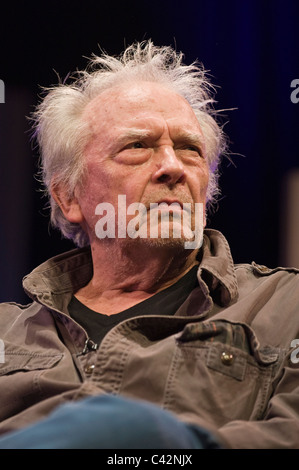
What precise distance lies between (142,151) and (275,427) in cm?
100

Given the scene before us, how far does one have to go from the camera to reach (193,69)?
2.43m

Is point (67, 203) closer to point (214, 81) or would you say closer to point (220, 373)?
point (214, 81)

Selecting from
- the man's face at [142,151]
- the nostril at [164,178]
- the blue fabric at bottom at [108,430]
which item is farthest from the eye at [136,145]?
the blue fabric at bottom at [108,430]

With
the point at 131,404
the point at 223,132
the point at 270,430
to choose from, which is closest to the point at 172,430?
the point at 131,404

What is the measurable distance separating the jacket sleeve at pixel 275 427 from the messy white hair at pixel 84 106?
3.42 feet

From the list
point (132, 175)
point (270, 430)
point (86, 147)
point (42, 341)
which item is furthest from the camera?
point (86, 147)

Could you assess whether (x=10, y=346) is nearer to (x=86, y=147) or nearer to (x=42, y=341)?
(x=42, y=341)

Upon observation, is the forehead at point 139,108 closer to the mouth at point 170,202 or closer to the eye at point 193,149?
the eye at point 193,149

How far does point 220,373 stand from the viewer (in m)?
1.44

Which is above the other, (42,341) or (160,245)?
(160,245)

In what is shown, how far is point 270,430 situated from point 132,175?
941mm

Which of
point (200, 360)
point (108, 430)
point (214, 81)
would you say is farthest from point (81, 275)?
point (108, 430)

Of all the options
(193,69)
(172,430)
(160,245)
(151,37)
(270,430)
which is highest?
(151,37)

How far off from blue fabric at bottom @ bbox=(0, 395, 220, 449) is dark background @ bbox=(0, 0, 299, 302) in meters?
1.52
